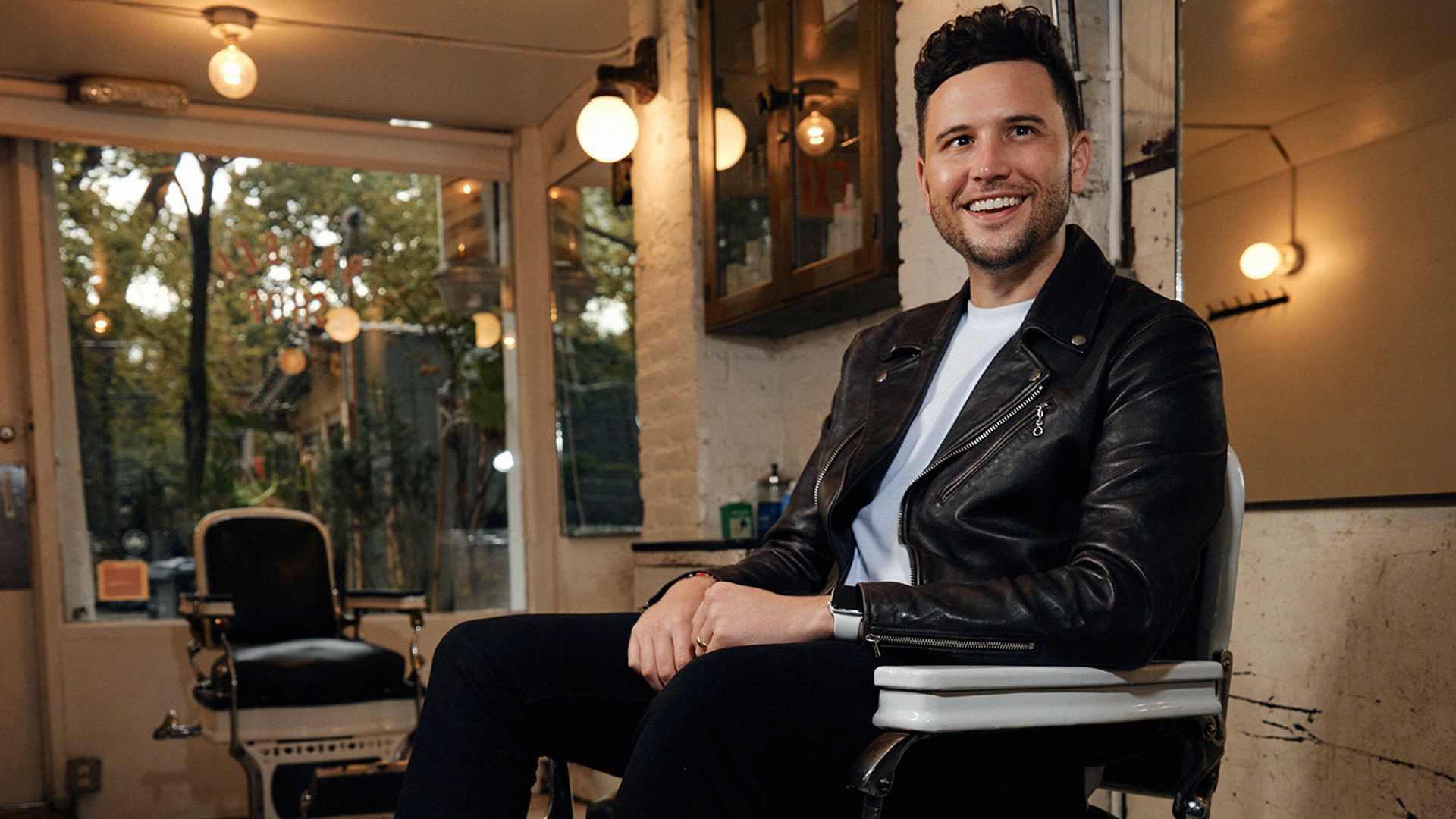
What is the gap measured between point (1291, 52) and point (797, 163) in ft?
4.29

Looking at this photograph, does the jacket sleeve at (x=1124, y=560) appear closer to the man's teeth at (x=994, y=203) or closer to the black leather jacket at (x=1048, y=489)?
the black leather jacket at (x=1048, y=489)

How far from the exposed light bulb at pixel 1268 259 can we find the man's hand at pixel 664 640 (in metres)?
1.23

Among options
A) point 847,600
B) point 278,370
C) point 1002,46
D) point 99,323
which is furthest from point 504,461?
point 847,600

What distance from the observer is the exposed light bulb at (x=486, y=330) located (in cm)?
562

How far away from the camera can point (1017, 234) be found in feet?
5.04

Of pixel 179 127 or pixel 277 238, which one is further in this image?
pixel 277 238

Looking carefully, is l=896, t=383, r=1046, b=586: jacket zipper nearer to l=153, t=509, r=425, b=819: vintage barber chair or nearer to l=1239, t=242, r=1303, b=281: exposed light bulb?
l=1239, t=242, r=1303, b=281: exposed light bulb

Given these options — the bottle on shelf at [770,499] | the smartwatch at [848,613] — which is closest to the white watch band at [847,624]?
the smartwatch at [848,613]

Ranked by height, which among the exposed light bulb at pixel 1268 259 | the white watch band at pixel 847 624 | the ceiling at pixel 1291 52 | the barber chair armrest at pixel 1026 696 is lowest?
the barber chair armrest at pixel 1026 696

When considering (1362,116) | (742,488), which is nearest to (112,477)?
(742,488)

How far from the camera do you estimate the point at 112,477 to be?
4.99m

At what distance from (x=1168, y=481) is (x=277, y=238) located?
4829 millimetres

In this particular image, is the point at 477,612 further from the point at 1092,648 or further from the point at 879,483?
the point at 1092,648

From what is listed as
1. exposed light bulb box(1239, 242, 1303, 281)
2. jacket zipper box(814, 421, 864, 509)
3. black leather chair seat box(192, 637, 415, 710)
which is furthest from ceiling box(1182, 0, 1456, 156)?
black leather chair seat box(192, 637, 415, 710)
